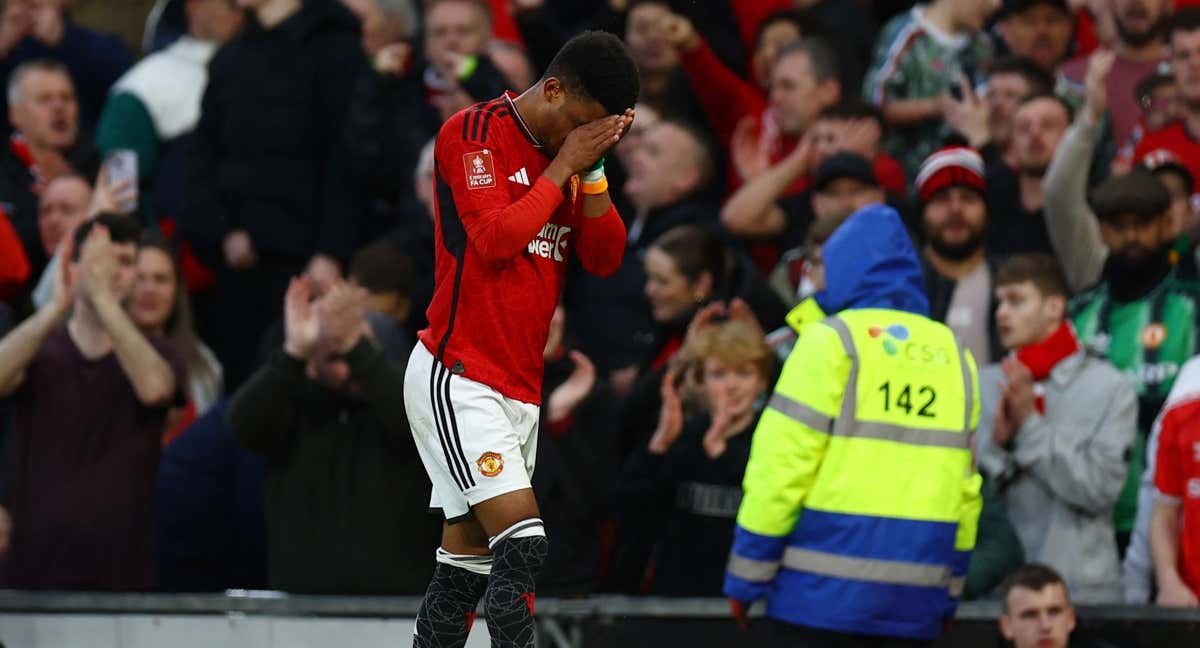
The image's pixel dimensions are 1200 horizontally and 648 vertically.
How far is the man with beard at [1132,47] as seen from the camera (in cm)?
962

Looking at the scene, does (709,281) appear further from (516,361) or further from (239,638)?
(516,361)

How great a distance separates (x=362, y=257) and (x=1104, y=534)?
11.4 ft

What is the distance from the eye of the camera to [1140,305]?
26.9 ft

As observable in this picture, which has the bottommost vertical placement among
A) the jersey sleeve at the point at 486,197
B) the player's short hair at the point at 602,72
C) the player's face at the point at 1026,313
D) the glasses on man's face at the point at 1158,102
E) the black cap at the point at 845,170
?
the player's face at the point at 1026,313

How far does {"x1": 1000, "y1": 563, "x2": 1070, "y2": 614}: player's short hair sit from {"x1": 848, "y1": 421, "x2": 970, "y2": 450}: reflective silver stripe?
741mm

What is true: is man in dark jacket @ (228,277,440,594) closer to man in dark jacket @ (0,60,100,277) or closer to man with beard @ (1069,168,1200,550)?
man with beard @ (1069,168,1200,550)

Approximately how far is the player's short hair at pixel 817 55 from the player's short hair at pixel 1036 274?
2229mm

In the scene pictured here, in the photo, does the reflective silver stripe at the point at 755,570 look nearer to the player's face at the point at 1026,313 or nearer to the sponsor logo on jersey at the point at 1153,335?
the player's face at the point at 1026,313

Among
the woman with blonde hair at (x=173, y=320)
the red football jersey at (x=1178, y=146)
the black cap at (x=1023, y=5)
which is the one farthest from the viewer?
the black cap at (x=1023, y=5)

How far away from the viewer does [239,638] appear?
7.91 meters

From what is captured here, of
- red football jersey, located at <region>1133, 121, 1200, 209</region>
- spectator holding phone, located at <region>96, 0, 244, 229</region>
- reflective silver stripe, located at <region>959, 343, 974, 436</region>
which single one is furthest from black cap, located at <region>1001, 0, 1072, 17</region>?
spectator holding phone, located at <region>96, 0, 244, 229</region>

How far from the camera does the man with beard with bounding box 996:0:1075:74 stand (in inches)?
410

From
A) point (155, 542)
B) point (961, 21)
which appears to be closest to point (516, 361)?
point (155, 542)

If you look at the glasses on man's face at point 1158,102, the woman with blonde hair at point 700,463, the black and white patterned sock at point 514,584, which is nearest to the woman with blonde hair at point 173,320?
the woman with blonde hair at point 700,463
